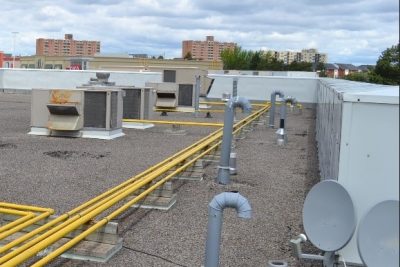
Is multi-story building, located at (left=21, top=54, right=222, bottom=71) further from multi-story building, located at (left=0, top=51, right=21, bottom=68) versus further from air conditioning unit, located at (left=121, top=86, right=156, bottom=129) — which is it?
air conditioning unit, located at (left=121, top=86, right=156, bottom=129)

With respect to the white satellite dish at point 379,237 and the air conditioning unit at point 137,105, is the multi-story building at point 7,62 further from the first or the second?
the white satellite dish at point 379,237

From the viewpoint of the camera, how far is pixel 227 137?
8289 mm

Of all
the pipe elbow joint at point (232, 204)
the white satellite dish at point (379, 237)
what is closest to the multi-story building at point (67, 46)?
the pipe elbow joint at point (232, 204)

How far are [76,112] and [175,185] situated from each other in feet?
17.2

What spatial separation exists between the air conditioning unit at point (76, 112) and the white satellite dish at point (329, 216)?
29.8ft

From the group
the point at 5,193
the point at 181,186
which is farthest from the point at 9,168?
the point at 181,186

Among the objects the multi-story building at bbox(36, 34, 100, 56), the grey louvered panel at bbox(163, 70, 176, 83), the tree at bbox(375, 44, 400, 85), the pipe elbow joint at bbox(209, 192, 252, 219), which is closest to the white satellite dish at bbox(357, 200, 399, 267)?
the pipe elbow joint at bbox(209, 192, 252, 219)

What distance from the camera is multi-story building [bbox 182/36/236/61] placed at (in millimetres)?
135375

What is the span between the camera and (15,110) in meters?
20.6

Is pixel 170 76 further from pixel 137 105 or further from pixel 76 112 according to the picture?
pixel 76 112

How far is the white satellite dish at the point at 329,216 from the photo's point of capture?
12.4ft

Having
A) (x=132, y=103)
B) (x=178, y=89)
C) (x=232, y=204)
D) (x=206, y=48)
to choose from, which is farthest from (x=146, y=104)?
(x=206, y=48)

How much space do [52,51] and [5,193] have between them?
107 metres

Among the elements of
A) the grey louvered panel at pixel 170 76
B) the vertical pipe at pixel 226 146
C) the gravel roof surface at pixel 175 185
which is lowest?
the gravel roof surface at pixel 175 185
